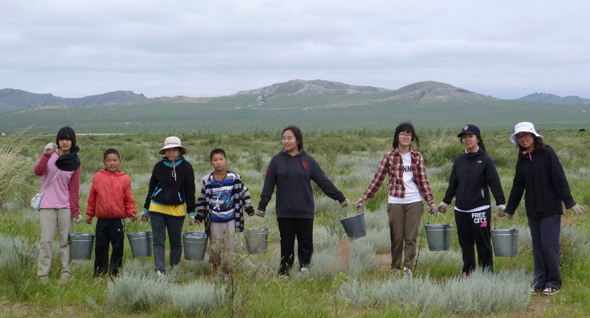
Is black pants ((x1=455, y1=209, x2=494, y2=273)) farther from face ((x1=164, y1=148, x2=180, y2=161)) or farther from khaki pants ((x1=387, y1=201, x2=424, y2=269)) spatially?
face ((x1=164, y1=148, x2=180, y2=161))

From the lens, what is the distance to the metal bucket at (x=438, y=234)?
20.3 feet

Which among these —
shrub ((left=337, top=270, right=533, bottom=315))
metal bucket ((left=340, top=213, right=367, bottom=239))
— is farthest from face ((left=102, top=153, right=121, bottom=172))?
shrub ((left=337, top=270, right=533, bottom=315))

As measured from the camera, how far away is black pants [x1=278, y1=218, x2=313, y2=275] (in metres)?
6.11

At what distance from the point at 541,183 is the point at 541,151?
0.33 m

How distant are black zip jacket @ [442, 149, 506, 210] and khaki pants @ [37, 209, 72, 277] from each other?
4.29 m

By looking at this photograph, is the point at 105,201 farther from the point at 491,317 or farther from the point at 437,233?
Answer: the point at 491,317

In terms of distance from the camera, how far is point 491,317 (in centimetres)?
475

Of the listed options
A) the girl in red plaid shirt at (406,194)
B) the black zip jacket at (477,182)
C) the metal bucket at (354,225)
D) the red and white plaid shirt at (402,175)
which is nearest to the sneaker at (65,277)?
the metal bucket at (354,225)

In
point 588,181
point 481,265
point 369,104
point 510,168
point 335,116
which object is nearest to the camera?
point 481,265

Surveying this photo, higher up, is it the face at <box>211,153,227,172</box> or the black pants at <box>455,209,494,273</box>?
the face at <box>211,153,227,172</box>

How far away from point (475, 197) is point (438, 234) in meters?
0.65

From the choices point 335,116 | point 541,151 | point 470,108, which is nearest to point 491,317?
point 541,151

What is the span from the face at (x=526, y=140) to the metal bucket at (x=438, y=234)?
1219 mm

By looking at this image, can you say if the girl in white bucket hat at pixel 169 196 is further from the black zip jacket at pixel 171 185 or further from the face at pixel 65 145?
the face at pixel 65 145
